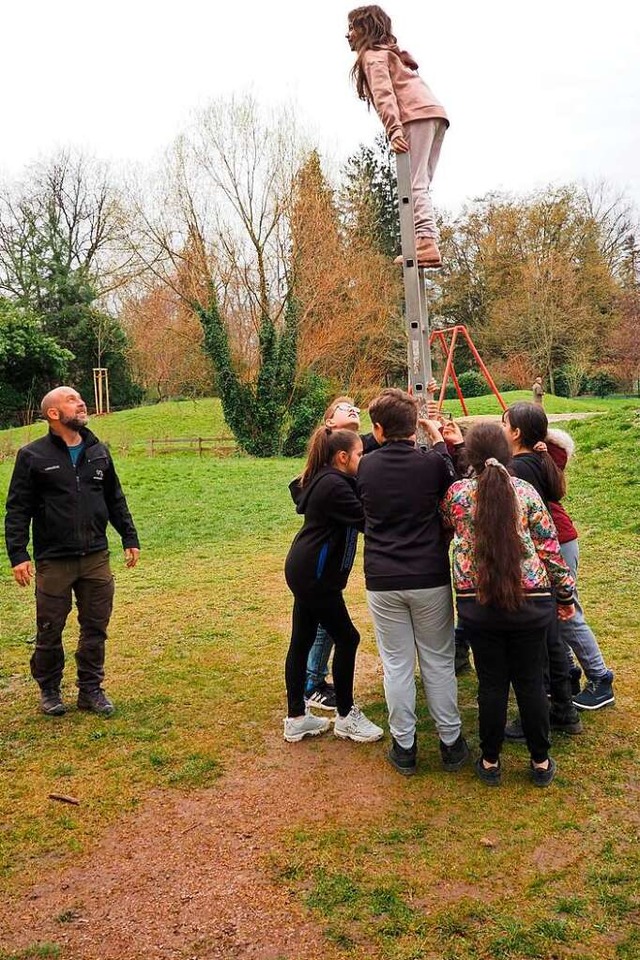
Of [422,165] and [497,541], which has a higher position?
[422,165]

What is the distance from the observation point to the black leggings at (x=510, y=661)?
338 cm

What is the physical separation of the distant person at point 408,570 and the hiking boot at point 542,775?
0.37 metres

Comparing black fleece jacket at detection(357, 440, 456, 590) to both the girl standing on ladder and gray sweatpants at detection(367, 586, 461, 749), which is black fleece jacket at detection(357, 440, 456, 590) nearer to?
gray sweatpants at detection(367, 586, 461, 749)

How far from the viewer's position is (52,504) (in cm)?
457

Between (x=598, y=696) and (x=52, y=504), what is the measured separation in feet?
11.5

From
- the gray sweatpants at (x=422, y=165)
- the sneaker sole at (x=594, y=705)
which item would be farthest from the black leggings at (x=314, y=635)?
the gray sweatpants at (x=422, y=165)

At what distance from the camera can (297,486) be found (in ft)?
13.8

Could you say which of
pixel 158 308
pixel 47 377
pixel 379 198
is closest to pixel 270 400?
pixel 158 308

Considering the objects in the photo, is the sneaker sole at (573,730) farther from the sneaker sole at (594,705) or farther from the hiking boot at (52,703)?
the hiking boot at (52,703)

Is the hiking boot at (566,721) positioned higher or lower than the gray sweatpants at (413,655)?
lower

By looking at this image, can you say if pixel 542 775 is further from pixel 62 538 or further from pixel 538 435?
pixel 62 538

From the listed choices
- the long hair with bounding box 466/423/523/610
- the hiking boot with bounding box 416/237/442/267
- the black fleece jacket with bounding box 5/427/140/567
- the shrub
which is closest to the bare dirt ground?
the long hair with bounding box 466/423/523/610

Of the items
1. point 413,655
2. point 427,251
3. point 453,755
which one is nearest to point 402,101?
point 427,251

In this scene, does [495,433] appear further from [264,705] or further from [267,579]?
[267,579]
